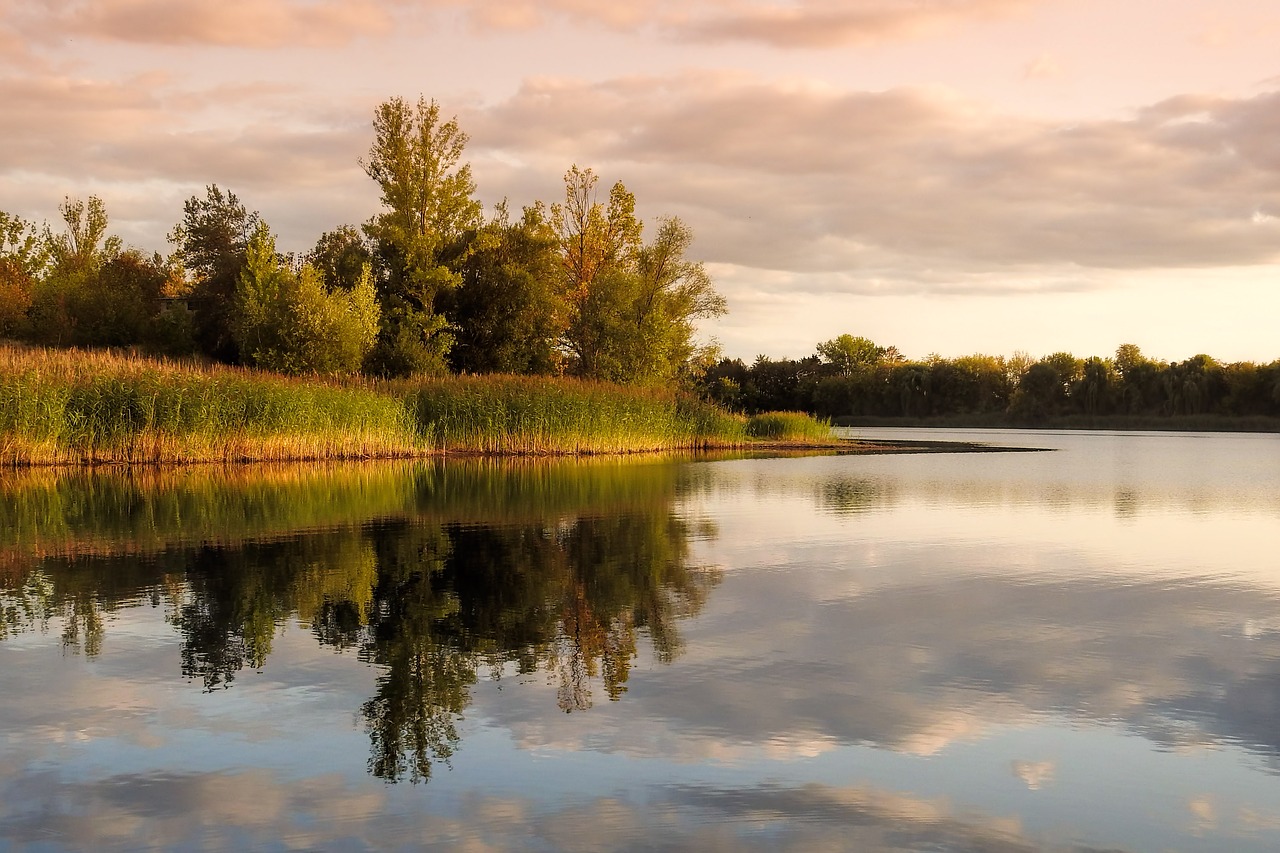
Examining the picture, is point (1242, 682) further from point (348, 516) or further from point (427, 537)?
point (348, 516)

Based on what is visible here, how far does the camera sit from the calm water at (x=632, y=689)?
14.7 feet

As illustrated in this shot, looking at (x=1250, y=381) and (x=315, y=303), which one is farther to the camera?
(x=1250, y=381)

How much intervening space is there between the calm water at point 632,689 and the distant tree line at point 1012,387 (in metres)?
69.8

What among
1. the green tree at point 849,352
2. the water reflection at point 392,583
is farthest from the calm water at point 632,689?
the green tree at point 849,352

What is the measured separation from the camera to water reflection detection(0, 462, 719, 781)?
668 centimetres

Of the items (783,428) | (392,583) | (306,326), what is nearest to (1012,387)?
(783,428)

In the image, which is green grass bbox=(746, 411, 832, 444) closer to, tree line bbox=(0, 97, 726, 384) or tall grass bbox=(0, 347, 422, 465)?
tree line bbox=(0, 97, 726, 384)

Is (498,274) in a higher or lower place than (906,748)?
higher

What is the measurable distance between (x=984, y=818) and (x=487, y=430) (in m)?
31.0

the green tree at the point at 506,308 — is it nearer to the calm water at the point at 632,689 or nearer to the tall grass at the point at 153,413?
the tall grass at the point at 153,413

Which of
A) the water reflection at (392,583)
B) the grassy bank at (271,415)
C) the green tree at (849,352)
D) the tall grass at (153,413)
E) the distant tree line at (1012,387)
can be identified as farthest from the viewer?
the green tree at (849,352)

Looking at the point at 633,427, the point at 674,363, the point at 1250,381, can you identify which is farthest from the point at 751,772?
the point at 1250,381

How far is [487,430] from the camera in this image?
34875 mm

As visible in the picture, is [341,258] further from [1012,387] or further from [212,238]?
[1012,387]
